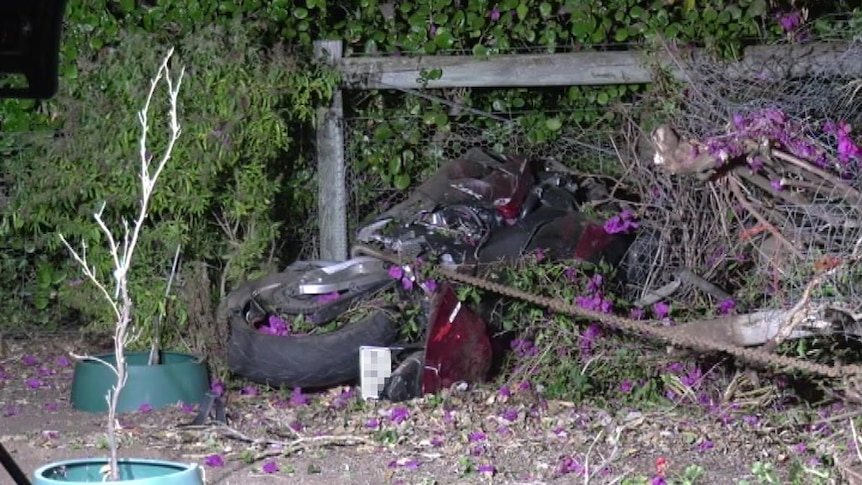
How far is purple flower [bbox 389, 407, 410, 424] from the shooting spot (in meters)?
6.25

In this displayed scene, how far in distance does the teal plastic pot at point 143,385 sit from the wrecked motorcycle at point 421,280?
306 mm

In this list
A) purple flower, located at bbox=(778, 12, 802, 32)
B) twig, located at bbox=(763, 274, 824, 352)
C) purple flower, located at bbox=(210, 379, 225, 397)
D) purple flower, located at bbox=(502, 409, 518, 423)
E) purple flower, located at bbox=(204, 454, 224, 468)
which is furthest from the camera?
purple flower, located at bbox=(778, 12, 802, 32)

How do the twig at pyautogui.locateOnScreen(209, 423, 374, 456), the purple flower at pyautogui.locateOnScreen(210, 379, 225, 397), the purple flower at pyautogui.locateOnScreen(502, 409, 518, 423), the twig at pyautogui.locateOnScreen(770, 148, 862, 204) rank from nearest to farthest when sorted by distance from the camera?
the twig at pyautogui.locateOnScreen(770, 148, 862, 204) < the twig at pyautogui.locateOnScreen(209, 423, 374, 456) < the purple flower at pyautogui.locateOnScreen(502, 409, 518, 423) < the purple flower at pyautogui.locateOnScreen(210, 379, 225, 397)

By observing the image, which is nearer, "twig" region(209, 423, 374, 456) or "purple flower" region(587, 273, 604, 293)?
"twig" region(209, 423, 374, 456)

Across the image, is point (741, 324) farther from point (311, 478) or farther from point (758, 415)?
point (311, 478)

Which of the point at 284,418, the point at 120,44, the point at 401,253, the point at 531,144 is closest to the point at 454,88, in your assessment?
the point at 531,144

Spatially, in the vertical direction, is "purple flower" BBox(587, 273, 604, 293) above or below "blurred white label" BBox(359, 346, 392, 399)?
above

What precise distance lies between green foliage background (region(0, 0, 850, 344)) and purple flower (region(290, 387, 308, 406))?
2.87ft

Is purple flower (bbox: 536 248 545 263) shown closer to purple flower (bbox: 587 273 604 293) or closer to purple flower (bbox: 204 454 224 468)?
purple flower (bbox: 587 273 604 293)

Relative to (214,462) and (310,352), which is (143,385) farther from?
(214,462)

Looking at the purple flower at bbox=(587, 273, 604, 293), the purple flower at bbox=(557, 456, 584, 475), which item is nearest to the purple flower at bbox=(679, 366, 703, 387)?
the purple flower at bbox=(587, 273, 604, 293)

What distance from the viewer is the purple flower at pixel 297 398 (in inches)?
267

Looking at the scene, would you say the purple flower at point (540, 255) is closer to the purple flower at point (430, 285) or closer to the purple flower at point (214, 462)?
the purple flower at point (430, 285)

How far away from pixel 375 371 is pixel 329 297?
0.56 metres
